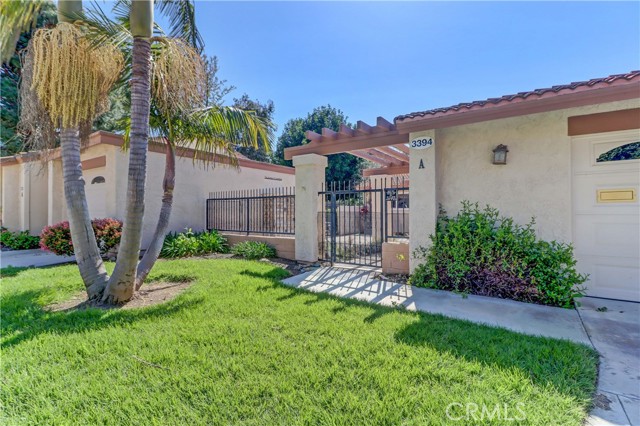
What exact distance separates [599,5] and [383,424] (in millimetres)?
8838

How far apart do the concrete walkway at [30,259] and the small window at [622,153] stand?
14.3 metres

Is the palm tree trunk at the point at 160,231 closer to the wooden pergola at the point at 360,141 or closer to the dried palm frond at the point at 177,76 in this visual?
the dried palm frond at the point at 177,76

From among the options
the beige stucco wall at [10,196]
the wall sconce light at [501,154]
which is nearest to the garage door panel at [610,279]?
the wall sconce light at [501,154]

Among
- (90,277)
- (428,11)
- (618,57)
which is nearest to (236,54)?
(428,11)

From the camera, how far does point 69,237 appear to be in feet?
29.2

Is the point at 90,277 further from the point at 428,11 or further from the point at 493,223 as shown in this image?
the point at 428,11

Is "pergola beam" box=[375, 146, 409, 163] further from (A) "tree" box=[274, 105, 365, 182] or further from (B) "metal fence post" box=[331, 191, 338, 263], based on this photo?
(A) "tree" box=[274, 105, 365, 182]

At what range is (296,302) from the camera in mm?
5320

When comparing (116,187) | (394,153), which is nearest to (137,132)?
(116,187)

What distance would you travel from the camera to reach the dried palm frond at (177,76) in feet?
17.8

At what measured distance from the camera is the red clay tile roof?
452cm

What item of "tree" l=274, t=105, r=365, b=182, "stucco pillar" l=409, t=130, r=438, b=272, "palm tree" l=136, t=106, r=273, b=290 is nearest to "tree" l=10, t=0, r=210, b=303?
"palm tree" l=136, t=106, r=273, b=290

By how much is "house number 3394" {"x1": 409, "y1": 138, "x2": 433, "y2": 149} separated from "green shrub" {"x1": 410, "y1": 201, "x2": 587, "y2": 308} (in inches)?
61.6

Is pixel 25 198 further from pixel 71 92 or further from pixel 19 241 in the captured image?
pixel 71 92
